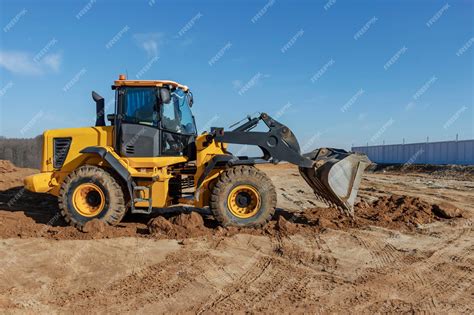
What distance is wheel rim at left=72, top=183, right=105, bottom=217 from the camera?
7457 millimetres

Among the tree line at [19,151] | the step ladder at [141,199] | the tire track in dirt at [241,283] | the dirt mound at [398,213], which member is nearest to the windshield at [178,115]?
the step ladder at [141,199]

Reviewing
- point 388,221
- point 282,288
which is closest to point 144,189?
point 282,288

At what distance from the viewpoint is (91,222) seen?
718cm

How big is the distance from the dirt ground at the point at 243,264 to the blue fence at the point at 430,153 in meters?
21.9

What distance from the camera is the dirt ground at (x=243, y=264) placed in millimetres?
4316

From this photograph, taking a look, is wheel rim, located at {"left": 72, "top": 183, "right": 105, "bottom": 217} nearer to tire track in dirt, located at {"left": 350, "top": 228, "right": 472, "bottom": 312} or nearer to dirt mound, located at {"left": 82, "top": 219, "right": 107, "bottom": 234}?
dirt mound, located at {"left": 82, "top": 219, "right": 107, "bottom": 234}

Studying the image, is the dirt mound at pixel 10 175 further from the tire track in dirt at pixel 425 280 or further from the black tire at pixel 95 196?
the tire track in dirt at pixel 425 280

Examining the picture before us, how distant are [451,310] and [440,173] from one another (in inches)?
980

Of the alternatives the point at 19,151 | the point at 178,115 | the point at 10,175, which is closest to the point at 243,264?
the point at 178,115

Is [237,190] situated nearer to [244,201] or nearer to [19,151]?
[244,201]

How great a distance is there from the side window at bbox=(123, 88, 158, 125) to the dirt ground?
198 cm

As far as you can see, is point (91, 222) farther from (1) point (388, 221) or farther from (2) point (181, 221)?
(1) point (388, 221)

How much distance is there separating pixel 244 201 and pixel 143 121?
243 centimetres

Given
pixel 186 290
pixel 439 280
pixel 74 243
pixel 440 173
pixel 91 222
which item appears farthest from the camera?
pixel 440 173
